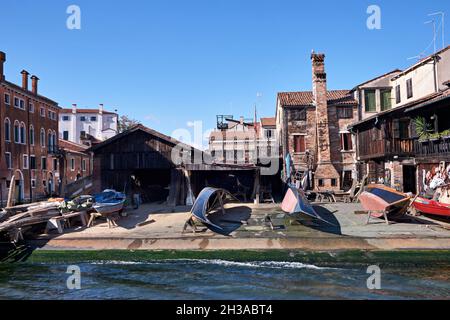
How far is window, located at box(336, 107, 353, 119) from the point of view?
27953 mm

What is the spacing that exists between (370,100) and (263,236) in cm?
1886

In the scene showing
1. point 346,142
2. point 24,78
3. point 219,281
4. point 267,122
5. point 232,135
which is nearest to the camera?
point 219,281

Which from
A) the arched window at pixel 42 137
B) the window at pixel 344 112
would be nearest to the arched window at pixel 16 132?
the arched window at pixel 42 137

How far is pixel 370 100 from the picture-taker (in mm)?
28109

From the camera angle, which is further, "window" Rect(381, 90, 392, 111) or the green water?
"window" Rect(381, 90, 392, 111)

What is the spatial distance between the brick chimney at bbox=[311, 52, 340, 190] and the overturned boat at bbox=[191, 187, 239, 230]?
8.35m

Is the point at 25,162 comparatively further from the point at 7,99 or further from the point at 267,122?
the point at 267,122

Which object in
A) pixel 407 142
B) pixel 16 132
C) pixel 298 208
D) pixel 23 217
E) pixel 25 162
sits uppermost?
pixel 16 132

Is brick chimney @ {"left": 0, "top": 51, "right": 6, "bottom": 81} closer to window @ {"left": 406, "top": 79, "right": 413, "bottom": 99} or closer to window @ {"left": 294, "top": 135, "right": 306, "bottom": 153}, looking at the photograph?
window @ {"left": 294, "top": 135, "right": 306, "bottom": 153}

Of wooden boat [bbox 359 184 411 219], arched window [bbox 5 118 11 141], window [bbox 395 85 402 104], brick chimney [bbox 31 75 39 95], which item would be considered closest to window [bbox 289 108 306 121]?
window [bbox 395 85 402 104]

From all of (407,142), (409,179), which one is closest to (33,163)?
(407,142)

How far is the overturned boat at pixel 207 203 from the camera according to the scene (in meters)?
15.0
